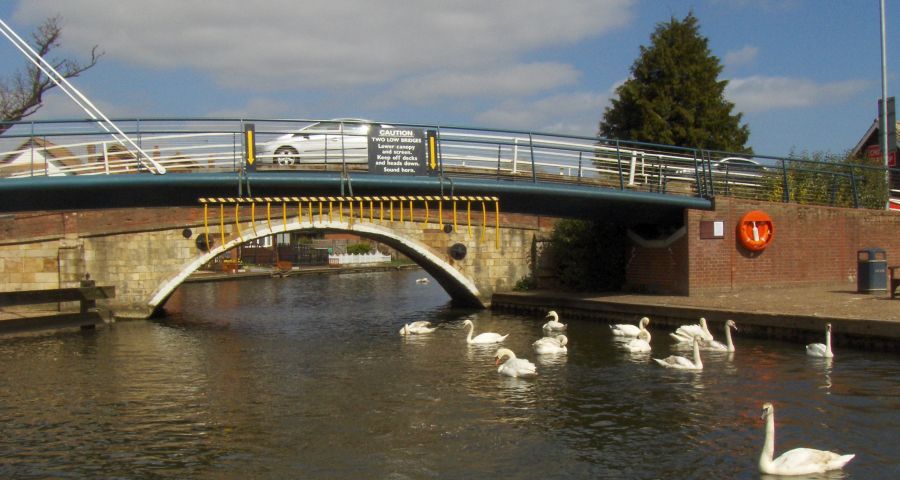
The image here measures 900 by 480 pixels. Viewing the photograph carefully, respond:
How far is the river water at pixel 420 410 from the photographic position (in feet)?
33.3

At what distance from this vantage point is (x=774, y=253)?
915 inches

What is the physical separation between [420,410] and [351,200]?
6.27 m

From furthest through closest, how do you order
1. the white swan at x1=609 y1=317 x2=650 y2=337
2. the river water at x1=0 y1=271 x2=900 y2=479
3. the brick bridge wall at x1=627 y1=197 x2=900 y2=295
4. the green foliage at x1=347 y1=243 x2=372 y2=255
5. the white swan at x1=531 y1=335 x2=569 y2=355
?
1. the green foliage at x1=347 y1=243 x2=372 y2=255
2. the brick bridge wall at x1=627 y1=197 x2=900 y2=295
3. the white swan at x1=609 y1=317 x2=650 y2=337
4. the white swan at x1=531 y1=335 x2=569 y2=355
5. the river water at x1=0 y1=271 x2=900 y2=479

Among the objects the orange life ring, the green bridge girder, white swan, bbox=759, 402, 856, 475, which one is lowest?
white swan, bbox=759, 402, 856, 475

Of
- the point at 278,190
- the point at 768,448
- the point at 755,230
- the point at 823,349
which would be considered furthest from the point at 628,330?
the point at 768,448

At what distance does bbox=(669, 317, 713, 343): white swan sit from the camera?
17.4 metres

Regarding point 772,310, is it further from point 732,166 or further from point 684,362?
point 732,166

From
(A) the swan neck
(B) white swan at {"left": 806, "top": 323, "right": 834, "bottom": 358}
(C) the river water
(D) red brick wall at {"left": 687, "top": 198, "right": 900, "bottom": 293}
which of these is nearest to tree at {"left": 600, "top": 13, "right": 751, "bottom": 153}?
(D) red brick wall at {"left": 687, "top": 198, "right": 900, "bottom": 293}

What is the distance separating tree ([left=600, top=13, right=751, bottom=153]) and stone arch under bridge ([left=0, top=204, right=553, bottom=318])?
44.0 feet

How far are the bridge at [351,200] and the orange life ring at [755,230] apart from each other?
14.0 inches

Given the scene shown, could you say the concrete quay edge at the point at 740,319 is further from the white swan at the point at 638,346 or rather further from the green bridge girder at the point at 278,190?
the green bridge girder at the point at 278,190

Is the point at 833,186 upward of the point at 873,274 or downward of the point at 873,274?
upward

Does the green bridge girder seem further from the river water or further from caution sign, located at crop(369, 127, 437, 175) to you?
the river water

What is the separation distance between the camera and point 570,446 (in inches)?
424
